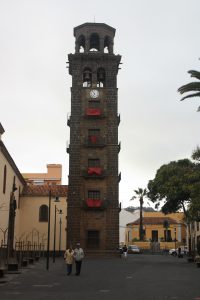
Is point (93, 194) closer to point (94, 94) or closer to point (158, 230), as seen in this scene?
point (94, 94)

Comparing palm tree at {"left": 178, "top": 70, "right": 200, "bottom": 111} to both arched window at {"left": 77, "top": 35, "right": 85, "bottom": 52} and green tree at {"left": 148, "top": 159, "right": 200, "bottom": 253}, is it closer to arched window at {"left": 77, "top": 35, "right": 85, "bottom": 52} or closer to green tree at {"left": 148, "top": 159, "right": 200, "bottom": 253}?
green tree at {"left": 148, "top": 159, "right": 200, "bottom": 253}

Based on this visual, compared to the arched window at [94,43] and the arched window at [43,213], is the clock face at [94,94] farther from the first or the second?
the arched window at [43,213]

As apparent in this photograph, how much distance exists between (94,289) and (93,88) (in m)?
37.9

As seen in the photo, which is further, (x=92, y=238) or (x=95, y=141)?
(x=95, y=141)

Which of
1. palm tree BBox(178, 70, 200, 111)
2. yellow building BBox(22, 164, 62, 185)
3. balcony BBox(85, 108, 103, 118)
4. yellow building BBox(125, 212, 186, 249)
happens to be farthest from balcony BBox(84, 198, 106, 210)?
yellow building BBox(125, 212, 186, 249)

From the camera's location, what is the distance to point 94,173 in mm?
51875

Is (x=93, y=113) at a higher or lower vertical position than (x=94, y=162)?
higher

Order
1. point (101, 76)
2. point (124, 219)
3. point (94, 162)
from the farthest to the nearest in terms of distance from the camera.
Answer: point (124, 219) < point (101, 76) < point (94, 162)

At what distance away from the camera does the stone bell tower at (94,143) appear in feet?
168

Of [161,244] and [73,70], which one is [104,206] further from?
[161,244]

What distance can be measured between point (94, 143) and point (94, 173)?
10.9ft

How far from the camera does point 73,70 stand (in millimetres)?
54719

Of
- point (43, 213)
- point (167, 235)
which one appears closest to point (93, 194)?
point (43, 213)

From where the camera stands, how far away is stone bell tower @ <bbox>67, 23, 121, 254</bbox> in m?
51.3
